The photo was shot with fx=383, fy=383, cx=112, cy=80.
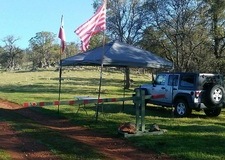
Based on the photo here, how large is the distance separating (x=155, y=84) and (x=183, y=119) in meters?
3.06

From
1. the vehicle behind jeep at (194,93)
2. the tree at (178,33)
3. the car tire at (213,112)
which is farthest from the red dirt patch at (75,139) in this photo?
the tree at (178,33)

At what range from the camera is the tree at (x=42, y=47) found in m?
125

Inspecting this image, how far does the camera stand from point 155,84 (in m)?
16.8

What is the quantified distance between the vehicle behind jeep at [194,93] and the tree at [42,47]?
11011 cm

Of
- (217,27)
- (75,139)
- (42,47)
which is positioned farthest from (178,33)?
(42,47)

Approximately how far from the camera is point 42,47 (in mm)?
124750

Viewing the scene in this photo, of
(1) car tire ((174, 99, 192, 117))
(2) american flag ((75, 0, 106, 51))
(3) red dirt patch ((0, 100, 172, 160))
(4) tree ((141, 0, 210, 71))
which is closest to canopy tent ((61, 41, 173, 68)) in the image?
(2) american flag ((75, 0, 106, 51))

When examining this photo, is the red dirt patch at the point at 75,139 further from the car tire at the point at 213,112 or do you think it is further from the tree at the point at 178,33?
the tree at the point at 178,33

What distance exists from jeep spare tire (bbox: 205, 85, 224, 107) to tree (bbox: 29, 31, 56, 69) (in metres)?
112

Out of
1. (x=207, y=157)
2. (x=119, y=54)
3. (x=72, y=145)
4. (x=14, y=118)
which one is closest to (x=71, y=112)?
(x=14, y=118)

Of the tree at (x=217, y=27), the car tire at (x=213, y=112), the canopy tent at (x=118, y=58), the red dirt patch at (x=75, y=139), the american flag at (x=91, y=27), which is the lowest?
the red dirt patch at (x=75, y=139)

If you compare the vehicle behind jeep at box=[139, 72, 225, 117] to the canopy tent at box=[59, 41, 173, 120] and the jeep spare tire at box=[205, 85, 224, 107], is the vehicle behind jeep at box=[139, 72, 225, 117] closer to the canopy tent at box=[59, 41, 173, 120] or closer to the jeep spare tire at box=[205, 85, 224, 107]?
the jeep spare tire at box=[205, 85, 224, 107]

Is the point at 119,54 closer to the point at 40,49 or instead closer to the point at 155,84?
the point at 155,84

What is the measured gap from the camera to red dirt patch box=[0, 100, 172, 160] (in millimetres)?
8227
